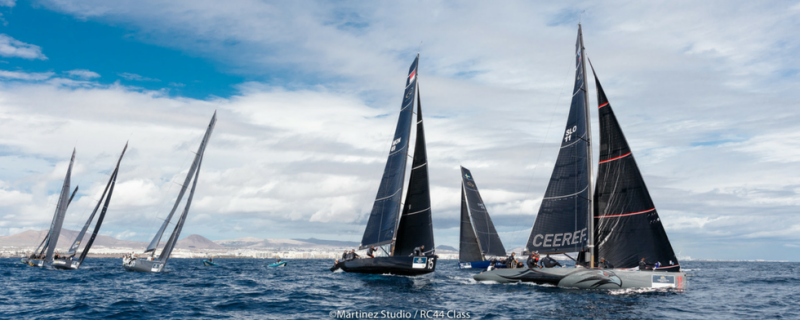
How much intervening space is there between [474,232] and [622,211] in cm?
3109

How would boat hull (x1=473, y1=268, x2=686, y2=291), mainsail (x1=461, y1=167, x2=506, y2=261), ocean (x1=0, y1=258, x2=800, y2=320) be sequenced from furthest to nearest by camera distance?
1. mainsail (x1=461, y1=167, x2=506, y2=261)
2. boat hull (x1=473, y1=268, x2=686, y2=291)
3. ocean (x1=0, y1=258, x2=800, y2=320)

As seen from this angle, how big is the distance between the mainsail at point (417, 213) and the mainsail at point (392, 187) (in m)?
0.87

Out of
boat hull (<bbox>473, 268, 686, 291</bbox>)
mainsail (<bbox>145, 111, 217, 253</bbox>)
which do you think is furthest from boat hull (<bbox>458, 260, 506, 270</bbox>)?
mainsail (<bbox>145, 111, 217, 253</bbox>)

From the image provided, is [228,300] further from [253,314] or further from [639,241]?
[639,241]

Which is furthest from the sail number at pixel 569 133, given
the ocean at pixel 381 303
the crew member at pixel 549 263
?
the ocean at pixel 381 303

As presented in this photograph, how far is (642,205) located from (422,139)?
55.6ft

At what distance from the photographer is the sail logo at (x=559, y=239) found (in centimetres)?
2957

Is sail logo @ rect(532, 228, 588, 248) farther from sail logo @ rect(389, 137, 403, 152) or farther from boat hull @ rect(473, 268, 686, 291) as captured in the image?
sail logo @ rect(389, 137, 403, 152)

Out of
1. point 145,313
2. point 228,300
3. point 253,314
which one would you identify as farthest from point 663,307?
point 145,313

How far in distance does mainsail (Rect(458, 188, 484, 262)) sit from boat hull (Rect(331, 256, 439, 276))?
22.5 m

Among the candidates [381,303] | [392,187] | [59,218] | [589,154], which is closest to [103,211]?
[59,218]

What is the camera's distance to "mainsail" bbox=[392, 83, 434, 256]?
1474 inches

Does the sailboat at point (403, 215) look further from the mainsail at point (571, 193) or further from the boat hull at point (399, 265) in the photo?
the mainsail at point (571, 193)

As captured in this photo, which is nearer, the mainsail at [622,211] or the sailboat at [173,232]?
the mainsail at [622,211]
